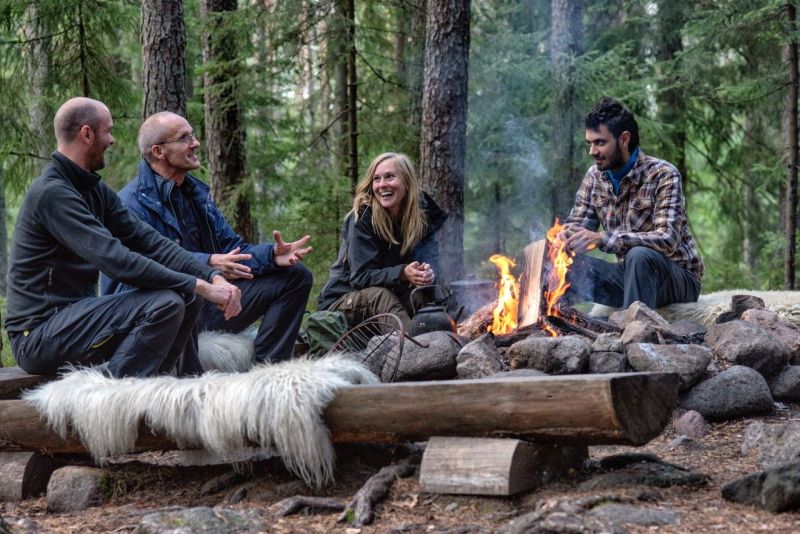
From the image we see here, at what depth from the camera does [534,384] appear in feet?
12.4

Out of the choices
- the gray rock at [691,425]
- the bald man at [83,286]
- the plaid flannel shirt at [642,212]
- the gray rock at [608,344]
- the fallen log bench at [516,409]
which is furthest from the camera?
the plaid flannel shirt at [642,212]

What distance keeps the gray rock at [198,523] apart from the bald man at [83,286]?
4.25 ft

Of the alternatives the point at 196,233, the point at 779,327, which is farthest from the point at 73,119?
the point at 779,327

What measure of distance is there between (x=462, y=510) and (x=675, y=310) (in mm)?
3745

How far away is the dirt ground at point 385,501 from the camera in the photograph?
11.7 feet

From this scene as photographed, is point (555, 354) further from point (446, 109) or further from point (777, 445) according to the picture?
point (446, 109)

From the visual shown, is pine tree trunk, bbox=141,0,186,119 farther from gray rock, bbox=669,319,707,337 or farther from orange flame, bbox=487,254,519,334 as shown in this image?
gray rock, bbox=669,319,707,337

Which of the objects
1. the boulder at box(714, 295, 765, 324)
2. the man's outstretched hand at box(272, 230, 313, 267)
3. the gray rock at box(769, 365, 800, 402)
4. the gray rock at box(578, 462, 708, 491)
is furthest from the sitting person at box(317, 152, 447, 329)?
the gray rock at box(578, 462, 708, 491)

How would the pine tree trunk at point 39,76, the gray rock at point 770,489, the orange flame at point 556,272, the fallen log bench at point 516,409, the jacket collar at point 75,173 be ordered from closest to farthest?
the gray rock at point 770,489 → the fallen log bench at point 516,409 → the jacket collar at point 75,173 → the orange flame at point 556,272 → the pine tree trunk at point 39,76

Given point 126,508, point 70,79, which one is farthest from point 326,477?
point 70,79

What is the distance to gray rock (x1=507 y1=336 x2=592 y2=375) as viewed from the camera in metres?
5.54

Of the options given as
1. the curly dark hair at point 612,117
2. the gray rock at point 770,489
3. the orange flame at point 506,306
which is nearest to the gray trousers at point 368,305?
the orange flame at point 506,306

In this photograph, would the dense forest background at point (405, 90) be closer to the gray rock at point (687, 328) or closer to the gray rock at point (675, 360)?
the gray rock at point (687, 328)

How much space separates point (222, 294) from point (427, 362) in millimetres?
1636
